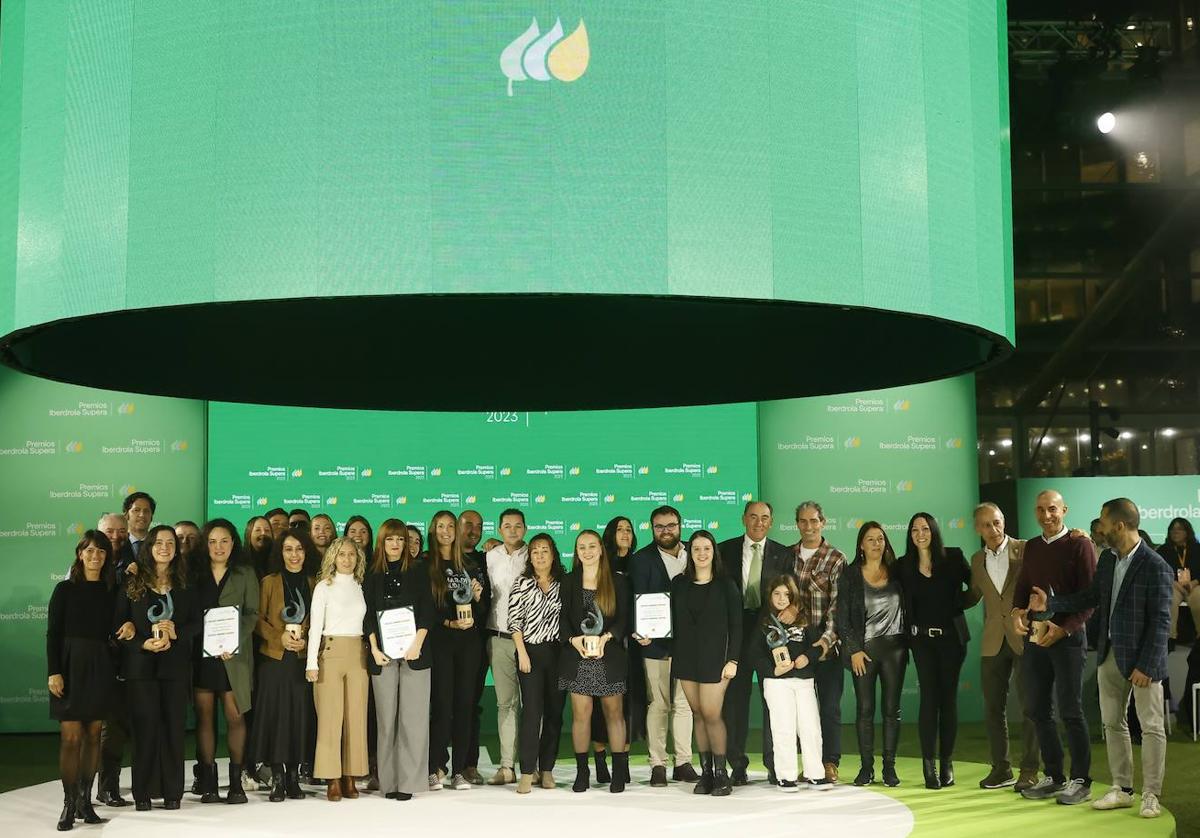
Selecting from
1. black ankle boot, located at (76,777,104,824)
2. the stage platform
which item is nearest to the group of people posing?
black ankle boot, located at (76,777,104,824)

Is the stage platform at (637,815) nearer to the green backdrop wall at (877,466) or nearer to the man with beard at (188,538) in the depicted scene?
the man with beard at (188,538)

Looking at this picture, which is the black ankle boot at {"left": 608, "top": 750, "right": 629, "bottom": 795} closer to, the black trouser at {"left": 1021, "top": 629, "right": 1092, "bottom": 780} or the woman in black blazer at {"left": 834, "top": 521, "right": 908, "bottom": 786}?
the woman in black blazer at {"left": 834, "top": 521, "right": 908, "bottom": 786}

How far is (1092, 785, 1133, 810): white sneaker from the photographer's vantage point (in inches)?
240

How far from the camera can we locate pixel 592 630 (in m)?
6.56

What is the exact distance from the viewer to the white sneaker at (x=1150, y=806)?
19.3 ft

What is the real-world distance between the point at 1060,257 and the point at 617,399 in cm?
1317

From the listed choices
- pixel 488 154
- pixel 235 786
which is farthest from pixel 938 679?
pixel 488 154

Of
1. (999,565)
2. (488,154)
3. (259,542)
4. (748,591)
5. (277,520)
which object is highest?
(488,154)

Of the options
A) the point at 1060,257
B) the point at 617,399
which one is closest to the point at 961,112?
the point at 617,399

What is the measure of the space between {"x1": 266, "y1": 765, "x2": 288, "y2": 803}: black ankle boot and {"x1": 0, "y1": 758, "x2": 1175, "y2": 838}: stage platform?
0.07 metres

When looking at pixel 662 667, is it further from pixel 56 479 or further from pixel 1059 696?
pixel 56 479

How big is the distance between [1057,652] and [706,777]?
184 centimetres

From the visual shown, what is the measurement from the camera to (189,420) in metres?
9.79

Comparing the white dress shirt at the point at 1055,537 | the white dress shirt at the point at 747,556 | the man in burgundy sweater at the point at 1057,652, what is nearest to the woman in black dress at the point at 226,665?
the white dress shirt at the point at 747,556
